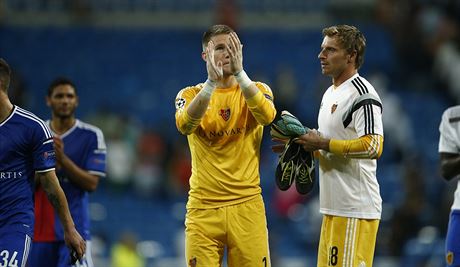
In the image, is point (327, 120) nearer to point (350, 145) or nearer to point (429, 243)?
point (350, 145)

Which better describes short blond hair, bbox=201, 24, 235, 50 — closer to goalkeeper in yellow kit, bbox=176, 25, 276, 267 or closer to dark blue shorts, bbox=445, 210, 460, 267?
goalkeeper in yellow kit, bbox=176, 25, 276, 267

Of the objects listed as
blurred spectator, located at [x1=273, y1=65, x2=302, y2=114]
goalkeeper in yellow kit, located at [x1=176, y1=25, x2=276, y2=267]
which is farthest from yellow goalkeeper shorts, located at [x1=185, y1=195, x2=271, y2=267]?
blurred spectator, located at [x1=273, y1=65, x2=302, y2=114]

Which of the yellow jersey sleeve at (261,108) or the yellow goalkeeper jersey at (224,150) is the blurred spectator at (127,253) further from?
the yellow jersey sleeve at (261,108)

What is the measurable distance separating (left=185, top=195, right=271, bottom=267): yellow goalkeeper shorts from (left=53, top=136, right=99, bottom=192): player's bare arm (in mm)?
1709

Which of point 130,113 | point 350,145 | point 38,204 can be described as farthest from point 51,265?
point 130,113

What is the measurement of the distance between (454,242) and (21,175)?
3364 mm

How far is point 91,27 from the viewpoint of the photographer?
2208cm

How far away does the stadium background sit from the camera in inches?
621

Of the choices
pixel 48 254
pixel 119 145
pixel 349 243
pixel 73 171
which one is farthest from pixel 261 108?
pixel 119 145

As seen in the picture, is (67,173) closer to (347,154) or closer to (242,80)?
(242,80)

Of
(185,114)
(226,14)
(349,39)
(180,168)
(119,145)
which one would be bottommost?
(180,168)

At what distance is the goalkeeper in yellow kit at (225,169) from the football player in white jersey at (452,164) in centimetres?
165

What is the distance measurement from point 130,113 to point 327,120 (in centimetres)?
1174

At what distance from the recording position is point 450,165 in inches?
314
